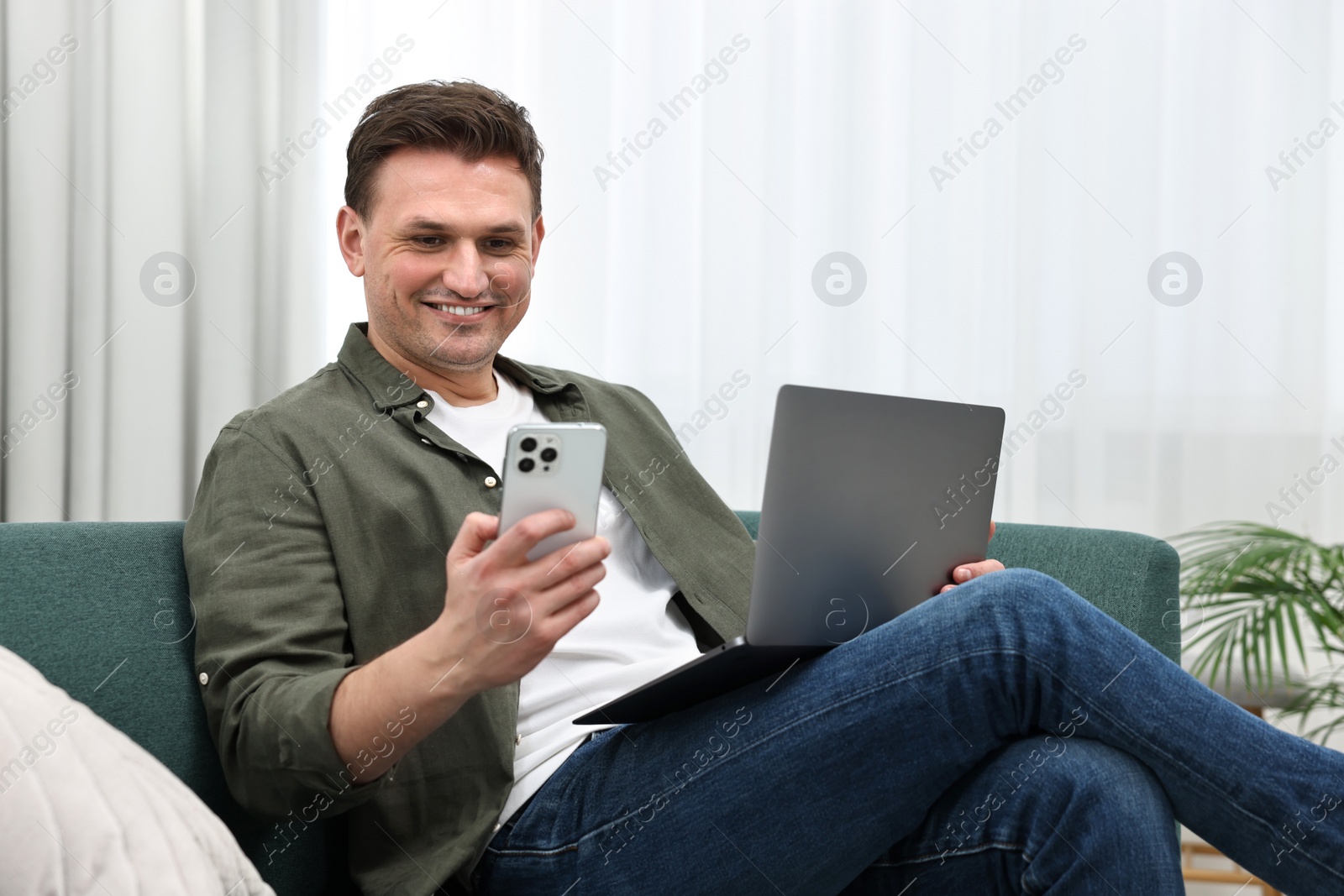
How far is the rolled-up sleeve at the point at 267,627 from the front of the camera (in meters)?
0.86

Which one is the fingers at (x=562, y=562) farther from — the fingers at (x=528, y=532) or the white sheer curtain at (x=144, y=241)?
the white sheer curtain at (x=144, y=241)

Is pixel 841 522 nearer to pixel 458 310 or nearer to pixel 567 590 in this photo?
pixel 567 590

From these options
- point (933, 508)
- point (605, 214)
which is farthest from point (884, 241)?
point (933, 508)

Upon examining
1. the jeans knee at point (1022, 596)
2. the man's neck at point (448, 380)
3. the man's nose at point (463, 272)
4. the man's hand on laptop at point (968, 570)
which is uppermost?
the man's nose at point (463, 272)

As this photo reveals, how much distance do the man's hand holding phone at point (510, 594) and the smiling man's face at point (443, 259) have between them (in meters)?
0.50

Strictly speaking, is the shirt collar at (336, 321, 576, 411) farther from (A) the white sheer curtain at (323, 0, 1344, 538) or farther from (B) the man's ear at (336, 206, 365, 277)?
(A) the white sheer curtain at (323, 0, 1344, 538)

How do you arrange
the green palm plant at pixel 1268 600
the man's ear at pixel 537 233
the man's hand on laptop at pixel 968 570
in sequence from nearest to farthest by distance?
the man's hand on laptop at pixel 968 570 → the man's ear at pixel 537 233 → the green palm plant at pixel 1268 600

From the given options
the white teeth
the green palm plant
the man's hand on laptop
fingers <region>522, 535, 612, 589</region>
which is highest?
the white teeth

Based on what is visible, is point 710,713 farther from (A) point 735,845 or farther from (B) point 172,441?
(B) point 172,441

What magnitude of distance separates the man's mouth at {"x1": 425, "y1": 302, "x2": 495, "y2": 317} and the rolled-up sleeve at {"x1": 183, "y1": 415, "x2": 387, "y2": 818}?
27cm

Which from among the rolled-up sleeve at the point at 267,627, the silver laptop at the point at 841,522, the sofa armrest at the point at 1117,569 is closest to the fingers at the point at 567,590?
the silver laptop at the point at 841,522

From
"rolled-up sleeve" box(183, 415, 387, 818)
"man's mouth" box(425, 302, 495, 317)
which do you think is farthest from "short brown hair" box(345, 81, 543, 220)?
"rolled-up sleeve" box(183, 415, 387, 818)

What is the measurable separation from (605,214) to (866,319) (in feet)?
1.82

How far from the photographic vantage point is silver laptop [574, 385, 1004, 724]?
85cm
